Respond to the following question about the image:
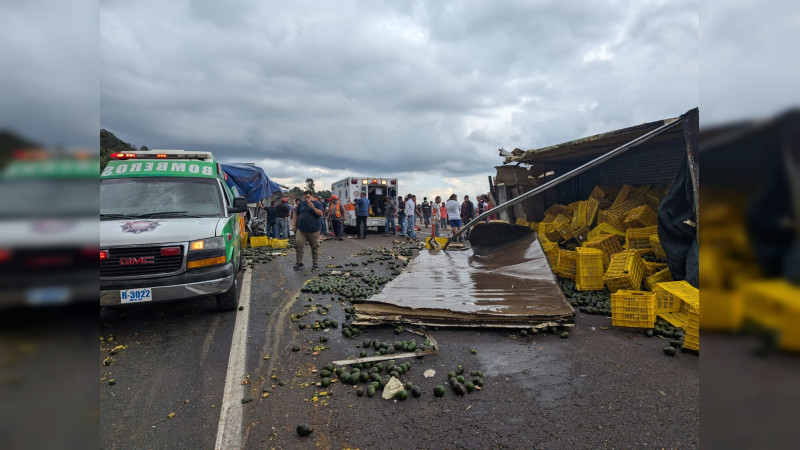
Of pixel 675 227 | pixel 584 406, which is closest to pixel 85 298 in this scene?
pixel 584 406

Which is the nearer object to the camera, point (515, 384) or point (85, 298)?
point (85, 298)

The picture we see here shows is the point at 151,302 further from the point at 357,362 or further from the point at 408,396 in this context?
the point at 408,396

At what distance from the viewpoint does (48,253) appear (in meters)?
0.71

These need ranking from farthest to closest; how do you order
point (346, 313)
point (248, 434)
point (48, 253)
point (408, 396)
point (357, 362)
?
point (346, 313) < point (357, 362) < point (408, 396) < point (248, 434) < point (48, 253)

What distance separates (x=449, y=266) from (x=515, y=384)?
18.4 ft

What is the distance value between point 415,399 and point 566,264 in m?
6.49

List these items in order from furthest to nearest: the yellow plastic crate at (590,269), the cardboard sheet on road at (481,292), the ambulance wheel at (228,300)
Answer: the yellow plastic crate at (590,269), the ambulance wheel at (228,300), the cardboard sheet on road at (481,292)

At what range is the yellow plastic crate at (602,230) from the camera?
10481 mm

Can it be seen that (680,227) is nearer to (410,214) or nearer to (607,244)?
(607,244)

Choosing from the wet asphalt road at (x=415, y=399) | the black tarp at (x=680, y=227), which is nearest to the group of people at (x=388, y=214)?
the wet asphalt road at (x=415, y=399)

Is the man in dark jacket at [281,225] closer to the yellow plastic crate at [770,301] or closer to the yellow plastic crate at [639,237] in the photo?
the yellow plastic crate at [639,237]

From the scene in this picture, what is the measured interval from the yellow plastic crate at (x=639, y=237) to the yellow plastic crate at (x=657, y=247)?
183 millimetres

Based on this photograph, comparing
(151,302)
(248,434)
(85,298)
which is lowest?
(248,434)

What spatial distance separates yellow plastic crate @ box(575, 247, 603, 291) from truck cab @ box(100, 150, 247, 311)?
22.6 ft
